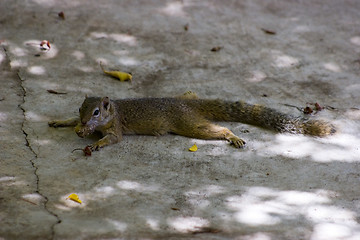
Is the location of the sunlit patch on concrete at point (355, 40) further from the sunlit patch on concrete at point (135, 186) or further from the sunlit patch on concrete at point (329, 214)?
the sunlit patch on concrete at point (135, 186)

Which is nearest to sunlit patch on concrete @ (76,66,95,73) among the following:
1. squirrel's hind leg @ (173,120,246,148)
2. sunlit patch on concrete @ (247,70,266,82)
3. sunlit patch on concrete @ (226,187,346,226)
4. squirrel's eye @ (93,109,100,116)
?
squirrel's eye @ (93,109,100,116)

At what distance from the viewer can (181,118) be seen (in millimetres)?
5023

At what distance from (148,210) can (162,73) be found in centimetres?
277

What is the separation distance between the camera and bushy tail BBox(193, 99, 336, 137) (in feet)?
16.5

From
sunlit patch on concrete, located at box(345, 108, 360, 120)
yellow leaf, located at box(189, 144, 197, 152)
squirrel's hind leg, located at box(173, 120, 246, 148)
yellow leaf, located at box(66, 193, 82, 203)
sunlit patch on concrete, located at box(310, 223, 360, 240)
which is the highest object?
sunlit patch on concrete, located at box(345, 108, 360, 120)

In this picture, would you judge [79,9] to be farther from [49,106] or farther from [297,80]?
[297,80]

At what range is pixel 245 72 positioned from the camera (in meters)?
6.30

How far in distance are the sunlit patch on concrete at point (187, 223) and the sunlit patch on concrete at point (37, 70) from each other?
3.11 meters

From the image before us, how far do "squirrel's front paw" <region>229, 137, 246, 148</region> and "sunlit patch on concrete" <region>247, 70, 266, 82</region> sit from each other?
1.49 meters

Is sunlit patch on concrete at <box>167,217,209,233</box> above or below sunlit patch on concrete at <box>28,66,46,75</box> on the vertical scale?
below

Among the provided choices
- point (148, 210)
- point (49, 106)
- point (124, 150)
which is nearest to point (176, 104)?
point (124, 150)

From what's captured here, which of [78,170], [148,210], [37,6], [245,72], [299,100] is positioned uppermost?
[37,6]

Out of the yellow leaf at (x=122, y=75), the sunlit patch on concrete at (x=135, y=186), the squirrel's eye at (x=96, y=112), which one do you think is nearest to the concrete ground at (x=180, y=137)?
the sunlit patch on concrete at (x=135, y=186)

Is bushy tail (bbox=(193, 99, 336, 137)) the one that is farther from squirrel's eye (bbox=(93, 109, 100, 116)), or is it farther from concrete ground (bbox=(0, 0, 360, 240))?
squirrel's eye (bbox=(93, 109, 100, 116))
